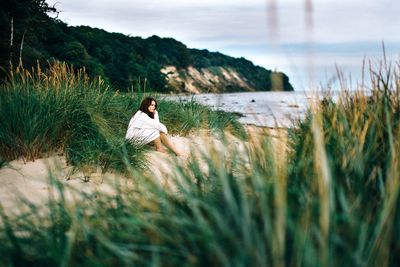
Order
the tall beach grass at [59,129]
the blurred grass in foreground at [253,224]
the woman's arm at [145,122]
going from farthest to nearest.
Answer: the woman's arm at [145,122] → the tall beach grass at [59,129] → the blurred grass in foreground at [253,224]

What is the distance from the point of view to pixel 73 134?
195 inches

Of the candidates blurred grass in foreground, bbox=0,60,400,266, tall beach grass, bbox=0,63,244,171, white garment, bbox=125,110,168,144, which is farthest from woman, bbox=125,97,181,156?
blurred grass in foreground, bbox=0,60,400,266

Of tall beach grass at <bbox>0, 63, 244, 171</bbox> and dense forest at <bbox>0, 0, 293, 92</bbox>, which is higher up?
dense forest at <bbox>0, 0, 293, 92</bbox>

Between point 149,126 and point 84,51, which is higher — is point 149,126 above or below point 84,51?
below

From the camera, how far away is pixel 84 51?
31172mm

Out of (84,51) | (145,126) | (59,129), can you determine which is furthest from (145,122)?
(84,51)

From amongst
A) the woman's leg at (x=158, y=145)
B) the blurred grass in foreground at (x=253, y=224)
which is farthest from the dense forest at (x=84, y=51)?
the woman's leg at (x=158, y=145)

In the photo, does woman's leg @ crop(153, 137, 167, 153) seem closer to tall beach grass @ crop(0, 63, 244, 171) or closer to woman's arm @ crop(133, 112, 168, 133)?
woman's arm @ crop(133, 112, 168, 133)

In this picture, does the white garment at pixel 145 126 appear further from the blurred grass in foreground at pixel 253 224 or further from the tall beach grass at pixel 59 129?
the blurred grass in foreground at pixel 253 224

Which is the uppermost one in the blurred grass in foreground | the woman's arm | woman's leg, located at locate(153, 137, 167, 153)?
the woman's arm

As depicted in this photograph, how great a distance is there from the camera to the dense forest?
18984mm

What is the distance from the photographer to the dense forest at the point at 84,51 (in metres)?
19.0

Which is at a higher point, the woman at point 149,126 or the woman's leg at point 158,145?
the woman at point 149,126

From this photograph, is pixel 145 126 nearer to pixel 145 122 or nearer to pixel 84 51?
pixel 145 122
